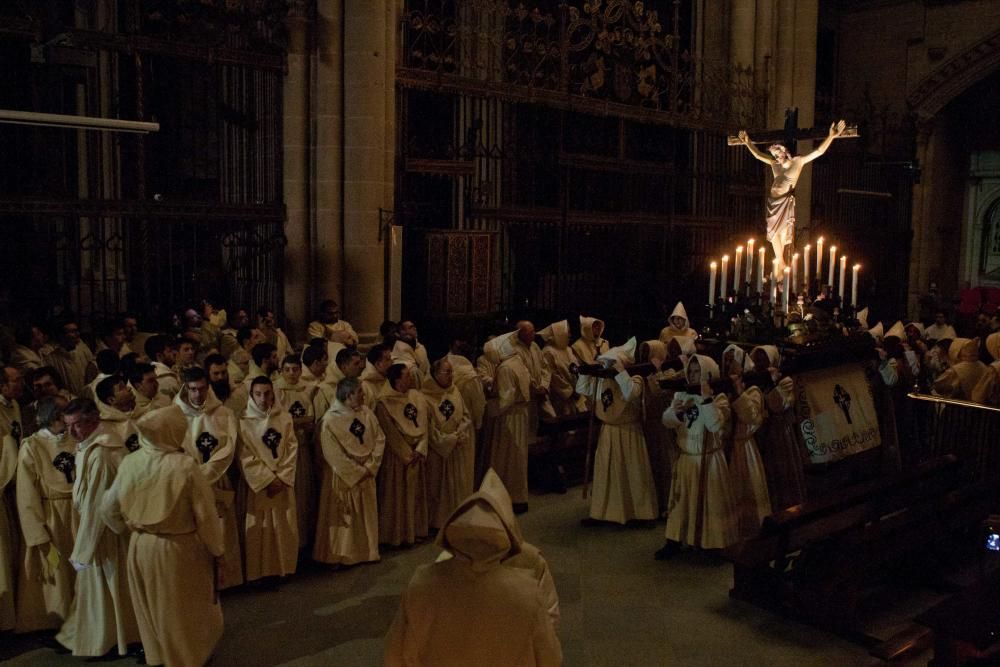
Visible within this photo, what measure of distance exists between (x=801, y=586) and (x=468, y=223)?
7.63 meters

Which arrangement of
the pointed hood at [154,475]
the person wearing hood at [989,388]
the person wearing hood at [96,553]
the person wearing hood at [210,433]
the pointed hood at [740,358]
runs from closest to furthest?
the pointed hood at [154,475] < the person wearing hood at [96,553] < the person wearing hood at [210,433] < the pointed hood at [740,358] < the person wearing hood at [989,388]

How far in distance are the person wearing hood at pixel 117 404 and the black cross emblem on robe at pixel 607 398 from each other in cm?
436

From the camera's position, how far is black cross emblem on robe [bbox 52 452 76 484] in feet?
23.7

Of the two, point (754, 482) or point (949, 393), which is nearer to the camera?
point (754, 482)

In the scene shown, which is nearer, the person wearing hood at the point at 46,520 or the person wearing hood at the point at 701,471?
the person wearing hood at the point at 46,520

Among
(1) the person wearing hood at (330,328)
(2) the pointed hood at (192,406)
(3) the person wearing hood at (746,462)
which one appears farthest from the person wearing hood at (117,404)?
(3) the person wearing hood at (746,462)

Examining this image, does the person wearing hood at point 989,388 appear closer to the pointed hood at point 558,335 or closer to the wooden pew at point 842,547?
the wooden pew at point 842,547

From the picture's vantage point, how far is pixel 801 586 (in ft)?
25.9

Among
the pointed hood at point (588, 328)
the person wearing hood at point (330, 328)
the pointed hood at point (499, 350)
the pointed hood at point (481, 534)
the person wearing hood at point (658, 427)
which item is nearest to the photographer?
the pointed hood at point (481, 534)

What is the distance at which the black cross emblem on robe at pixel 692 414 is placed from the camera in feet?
28.9

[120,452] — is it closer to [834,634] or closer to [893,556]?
[834,634]

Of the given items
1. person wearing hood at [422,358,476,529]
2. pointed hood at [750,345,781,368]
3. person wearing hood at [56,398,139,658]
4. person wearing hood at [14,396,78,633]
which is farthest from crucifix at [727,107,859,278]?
person wearing hood at [14,396,78,633]

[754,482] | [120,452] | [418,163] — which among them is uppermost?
[418,163]

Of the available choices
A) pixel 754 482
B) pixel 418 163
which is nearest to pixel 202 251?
pixel 418 163
